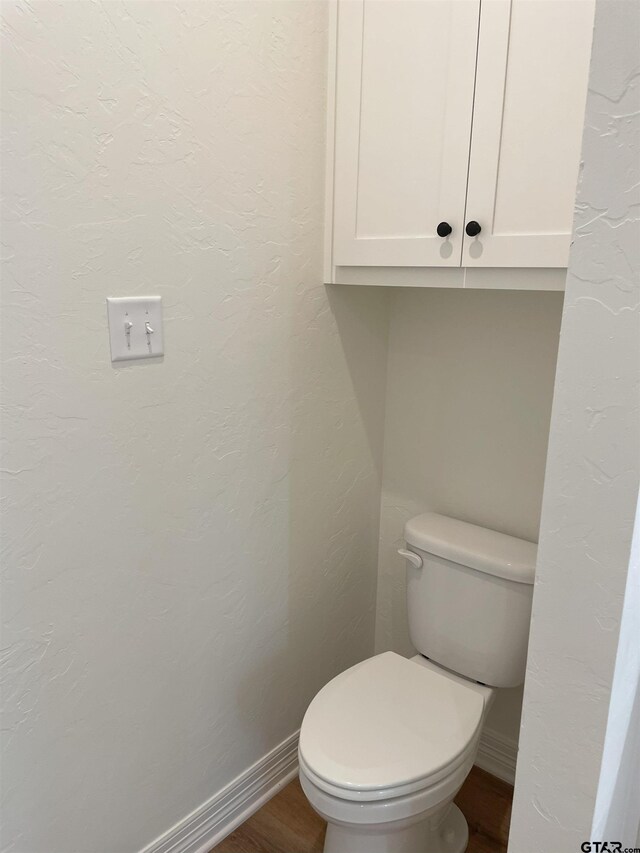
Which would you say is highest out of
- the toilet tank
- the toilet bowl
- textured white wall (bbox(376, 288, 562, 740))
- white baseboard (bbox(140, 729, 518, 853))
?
textured white wall (bbox(376, 288, 562, 740))

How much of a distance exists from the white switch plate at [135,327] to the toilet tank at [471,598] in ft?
2.64

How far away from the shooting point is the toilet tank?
4.72ft

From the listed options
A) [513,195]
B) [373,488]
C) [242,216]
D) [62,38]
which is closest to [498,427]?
[373,488]

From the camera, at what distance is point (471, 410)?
1.62 meters

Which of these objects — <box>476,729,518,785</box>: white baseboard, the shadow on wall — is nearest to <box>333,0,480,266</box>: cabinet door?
the shadow on wall

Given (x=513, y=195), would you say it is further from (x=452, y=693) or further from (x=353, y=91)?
(x=452, y=693)

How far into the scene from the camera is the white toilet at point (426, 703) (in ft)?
3.88

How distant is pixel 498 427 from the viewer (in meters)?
1.58

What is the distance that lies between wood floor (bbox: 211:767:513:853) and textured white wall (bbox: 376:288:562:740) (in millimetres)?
169

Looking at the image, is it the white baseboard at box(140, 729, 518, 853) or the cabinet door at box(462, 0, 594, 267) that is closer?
the cabinet door at box(462, 0, 594, 267)

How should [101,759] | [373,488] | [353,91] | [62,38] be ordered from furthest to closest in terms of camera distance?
[373,488] → [353,91] → [101,759] → [62,38]

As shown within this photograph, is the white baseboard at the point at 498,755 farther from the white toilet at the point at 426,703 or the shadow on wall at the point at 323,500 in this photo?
the shadow on wall at the point at 323,500

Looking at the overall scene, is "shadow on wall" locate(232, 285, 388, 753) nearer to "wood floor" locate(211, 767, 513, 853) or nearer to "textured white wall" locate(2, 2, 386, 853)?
"textured white wall" locate(2, 2, 386, 853)

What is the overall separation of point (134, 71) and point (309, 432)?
0.84m
